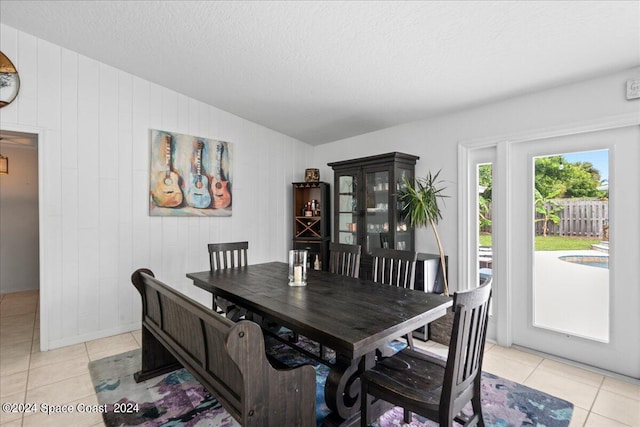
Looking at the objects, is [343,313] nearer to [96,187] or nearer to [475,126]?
[475,126]

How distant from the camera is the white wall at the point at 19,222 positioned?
508 centimetres

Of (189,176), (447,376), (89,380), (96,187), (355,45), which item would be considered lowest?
(89,380)

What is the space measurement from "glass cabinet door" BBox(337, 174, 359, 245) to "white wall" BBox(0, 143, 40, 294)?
5251 mm

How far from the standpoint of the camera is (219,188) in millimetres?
4262

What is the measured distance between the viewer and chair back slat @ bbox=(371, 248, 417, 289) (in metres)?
2.68

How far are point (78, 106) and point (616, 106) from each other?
5014 mm

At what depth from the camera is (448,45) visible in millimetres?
2365

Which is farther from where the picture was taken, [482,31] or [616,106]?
[616,106]

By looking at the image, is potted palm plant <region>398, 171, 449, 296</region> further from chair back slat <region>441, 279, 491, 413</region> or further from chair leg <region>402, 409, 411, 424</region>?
chair back slat <region>441, 279, 491, 413</region>

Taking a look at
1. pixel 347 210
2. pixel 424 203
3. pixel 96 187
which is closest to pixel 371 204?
pixel 347 210

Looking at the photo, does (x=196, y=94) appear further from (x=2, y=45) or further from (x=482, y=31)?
(x=482, y=31)

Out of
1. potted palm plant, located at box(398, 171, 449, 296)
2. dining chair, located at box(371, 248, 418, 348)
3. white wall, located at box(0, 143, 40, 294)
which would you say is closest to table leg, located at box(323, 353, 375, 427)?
dining chair, located at box(371, 248, 418, 348)

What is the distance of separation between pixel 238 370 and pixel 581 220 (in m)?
3.09

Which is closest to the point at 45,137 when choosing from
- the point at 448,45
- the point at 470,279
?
the point at 448,45
